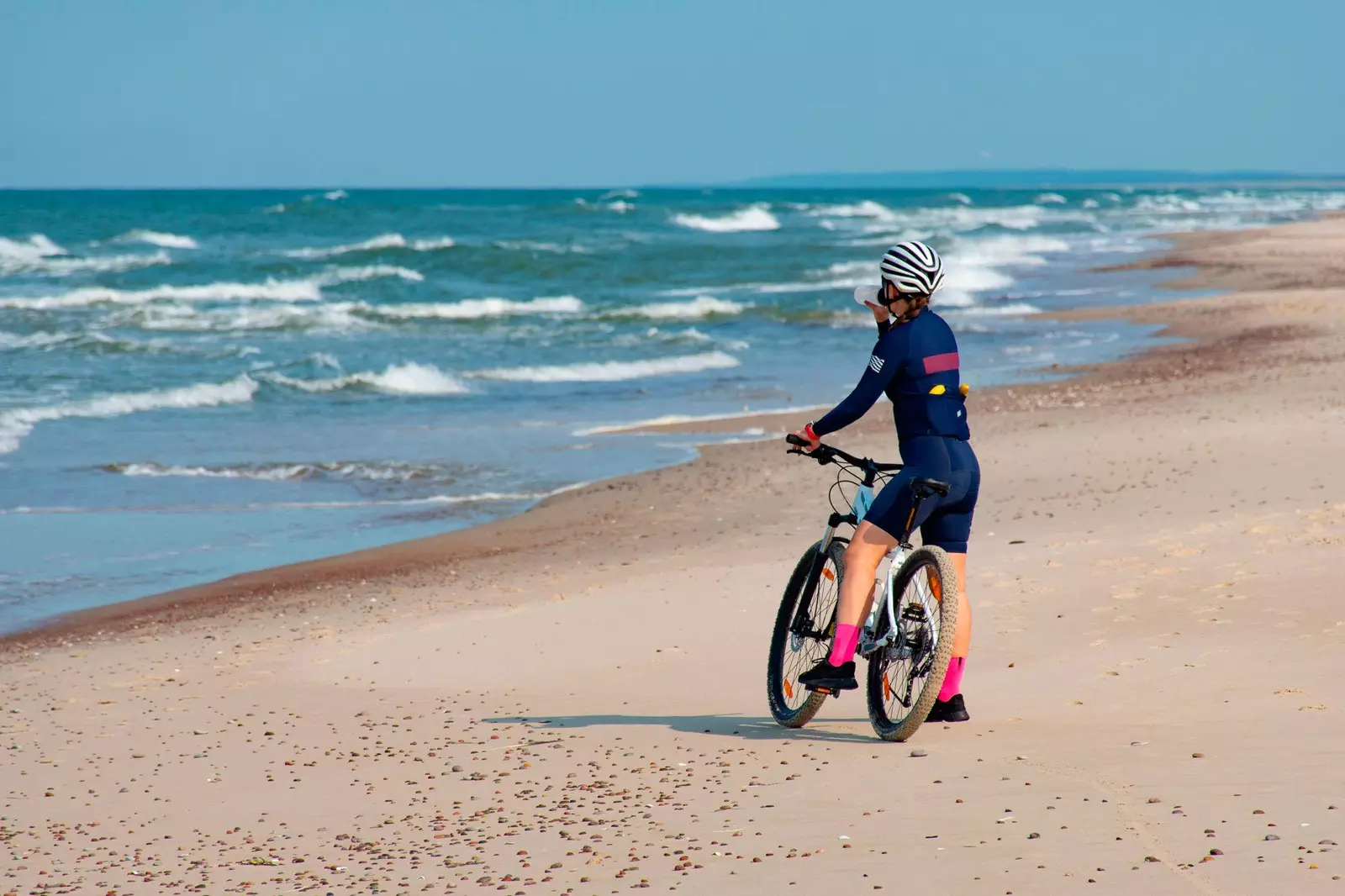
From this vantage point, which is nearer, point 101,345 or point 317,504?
point 317,504

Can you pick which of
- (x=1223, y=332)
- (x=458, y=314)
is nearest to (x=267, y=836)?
(x=1223, y=332)

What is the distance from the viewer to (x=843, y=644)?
5.38 metres

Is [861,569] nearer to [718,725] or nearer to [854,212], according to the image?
[718,725]

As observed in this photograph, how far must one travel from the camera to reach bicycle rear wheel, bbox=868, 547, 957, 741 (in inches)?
203

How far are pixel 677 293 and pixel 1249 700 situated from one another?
109ft

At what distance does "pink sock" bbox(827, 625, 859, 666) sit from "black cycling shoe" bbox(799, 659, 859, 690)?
2 centimetres

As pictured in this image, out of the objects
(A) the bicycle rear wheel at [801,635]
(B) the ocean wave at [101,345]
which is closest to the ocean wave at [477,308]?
(B) the ocean wave at [101,345]

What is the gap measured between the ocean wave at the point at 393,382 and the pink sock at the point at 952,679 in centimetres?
1500

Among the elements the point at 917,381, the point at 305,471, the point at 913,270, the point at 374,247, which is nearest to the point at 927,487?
the point at 917,381

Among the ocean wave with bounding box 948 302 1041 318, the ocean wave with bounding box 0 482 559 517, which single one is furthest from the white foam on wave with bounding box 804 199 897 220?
the ocean wave with bounding box 0 482 559 517

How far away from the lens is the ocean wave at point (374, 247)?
5275cm

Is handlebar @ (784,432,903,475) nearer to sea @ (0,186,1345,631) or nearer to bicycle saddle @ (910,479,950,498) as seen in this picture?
bicycle saddle @ (910,479,950,498)

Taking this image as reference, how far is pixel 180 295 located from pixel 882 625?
35.3 m

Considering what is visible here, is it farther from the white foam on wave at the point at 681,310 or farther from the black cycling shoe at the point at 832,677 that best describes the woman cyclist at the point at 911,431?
the white foam on wave at the point at 681,310
